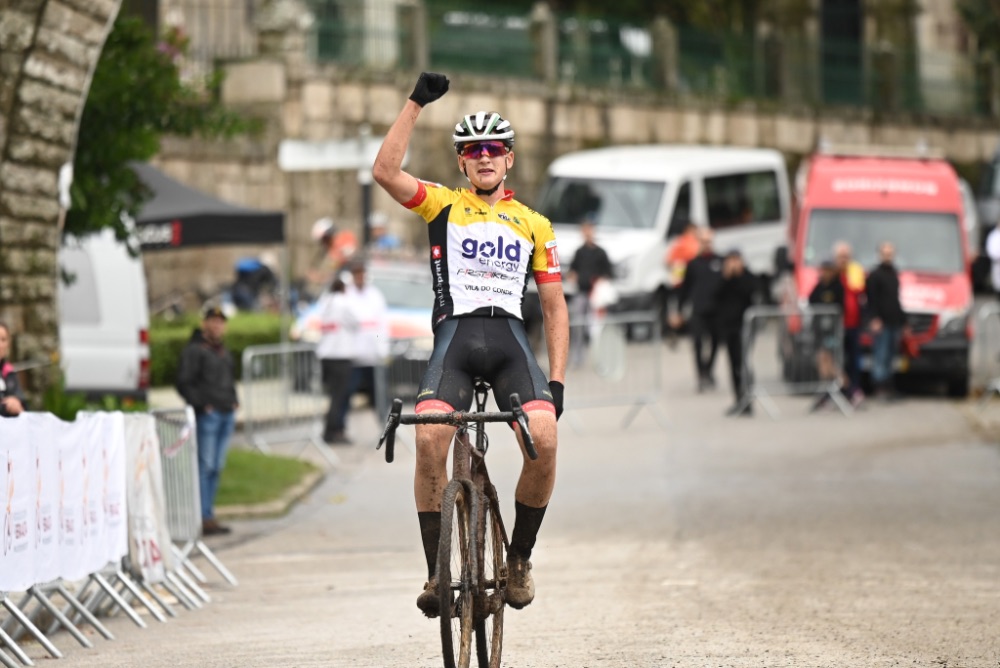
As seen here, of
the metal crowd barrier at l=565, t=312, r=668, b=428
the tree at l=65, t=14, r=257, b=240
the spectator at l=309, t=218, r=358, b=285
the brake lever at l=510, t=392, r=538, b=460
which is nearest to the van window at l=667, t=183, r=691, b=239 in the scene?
the spectator at l=309, t=218, r=358, b=285

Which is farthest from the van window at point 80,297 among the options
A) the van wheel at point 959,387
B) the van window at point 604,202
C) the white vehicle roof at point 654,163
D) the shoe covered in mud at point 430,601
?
the white vehicle roof at point 654,163

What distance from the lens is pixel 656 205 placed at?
3169 centimetres

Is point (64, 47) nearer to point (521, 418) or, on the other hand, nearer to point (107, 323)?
point (107, 323)

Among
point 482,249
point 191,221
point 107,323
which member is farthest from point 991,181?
point 482,249

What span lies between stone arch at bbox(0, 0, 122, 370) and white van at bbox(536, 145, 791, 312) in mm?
15106

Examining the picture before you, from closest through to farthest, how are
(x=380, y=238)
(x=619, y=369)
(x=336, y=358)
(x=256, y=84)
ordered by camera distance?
(x=336, y=358) < (x=619, y=369) < (x=380, y=238) < (x=256, y=84)

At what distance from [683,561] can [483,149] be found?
17.3 feet

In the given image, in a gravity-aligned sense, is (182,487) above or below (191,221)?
below

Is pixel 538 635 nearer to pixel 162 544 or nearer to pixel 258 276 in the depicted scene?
pixel 162 544

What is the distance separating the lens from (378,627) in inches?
424

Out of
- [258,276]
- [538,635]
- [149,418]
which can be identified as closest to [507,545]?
[538,635]

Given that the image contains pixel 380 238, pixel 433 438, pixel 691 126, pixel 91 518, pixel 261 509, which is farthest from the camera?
pixel 691 126

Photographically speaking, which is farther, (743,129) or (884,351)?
(743,129)

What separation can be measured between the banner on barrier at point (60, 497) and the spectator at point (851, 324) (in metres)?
13.7
